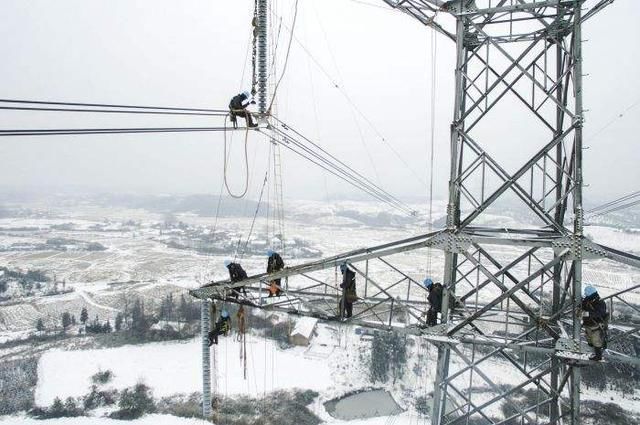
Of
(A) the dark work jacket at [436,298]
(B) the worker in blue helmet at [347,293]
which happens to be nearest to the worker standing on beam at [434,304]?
(A) the dark work jacket at [436,298]

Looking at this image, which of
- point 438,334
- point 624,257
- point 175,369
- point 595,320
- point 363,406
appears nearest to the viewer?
point 624,257

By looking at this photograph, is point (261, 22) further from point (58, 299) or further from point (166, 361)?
point (58, 299)

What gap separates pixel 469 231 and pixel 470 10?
15.0 feet

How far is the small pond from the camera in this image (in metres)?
38.9

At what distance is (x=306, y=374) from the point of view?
46.2 meters

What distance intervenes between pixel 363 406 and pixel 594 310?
122 feet

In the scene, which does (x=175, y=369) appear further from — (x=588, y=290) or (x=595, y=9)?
(x=595, y=9)

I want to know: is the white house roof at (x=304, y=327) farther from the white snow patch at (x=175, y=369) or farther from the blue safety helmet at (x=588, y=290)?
the blue safety helmet at (x=588, y=290)

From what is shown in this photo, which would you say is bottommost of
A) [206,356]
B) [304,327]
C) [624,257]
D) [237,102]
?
[304,327]

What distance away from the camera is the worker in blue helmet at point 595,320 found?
7.78 metres

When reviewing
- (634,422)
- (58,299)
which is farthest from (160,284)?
(634,422)

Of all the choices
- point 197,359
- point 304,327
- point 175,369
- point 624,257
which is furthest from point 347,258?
point 304,327

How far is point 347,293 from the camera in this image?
9867 millimetres

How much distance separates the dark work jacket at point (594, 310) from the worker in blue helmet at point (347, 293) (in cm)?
452
